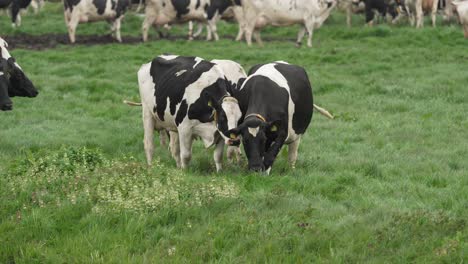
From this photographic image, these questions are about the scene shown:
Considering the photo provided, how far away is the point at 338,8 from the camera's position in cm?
3091

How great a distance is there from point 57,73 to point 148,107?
332 inches

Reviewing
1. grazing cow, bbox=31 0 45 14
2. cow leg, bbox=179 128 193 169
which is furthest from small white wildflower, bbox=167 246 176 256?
grazing cow, bbox=31 0 45 14

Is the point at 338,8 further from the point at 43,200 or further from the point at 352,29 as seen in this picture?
the point at 43,200

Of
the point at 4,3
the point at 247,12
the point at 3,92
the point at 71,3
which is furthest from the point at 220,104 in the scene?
the point at 4,3

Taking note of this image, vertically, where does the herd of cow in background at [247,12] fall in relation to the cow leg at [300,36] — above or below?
above

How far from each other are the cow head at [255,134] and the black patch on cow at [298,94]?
0.90 metres

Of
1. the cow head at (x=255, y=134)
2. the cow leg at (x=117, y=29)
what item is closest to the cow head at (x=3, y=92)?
the cow head at (x=255, y=134)

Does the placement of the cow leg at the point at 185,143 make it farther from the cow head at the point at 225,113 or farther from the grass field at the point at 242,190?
the cow head at the point at 225,113

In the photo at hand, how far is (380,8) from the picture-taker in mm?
27062

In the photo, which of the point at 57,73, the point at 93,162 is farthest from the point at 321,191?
the point at 57,73

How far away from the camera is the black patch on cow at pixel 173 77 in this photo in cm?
1000

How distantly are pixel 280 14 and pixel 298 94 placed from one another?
13451mm

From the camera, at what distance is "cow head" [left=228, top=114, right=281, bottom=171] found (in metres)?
8.99

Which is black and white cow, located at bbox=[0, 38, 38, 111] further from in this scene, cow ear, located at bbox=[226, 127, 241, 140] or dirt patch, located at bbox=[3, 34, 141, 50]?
dirt patch, located at bbox=[3, 34, 141, 50]
